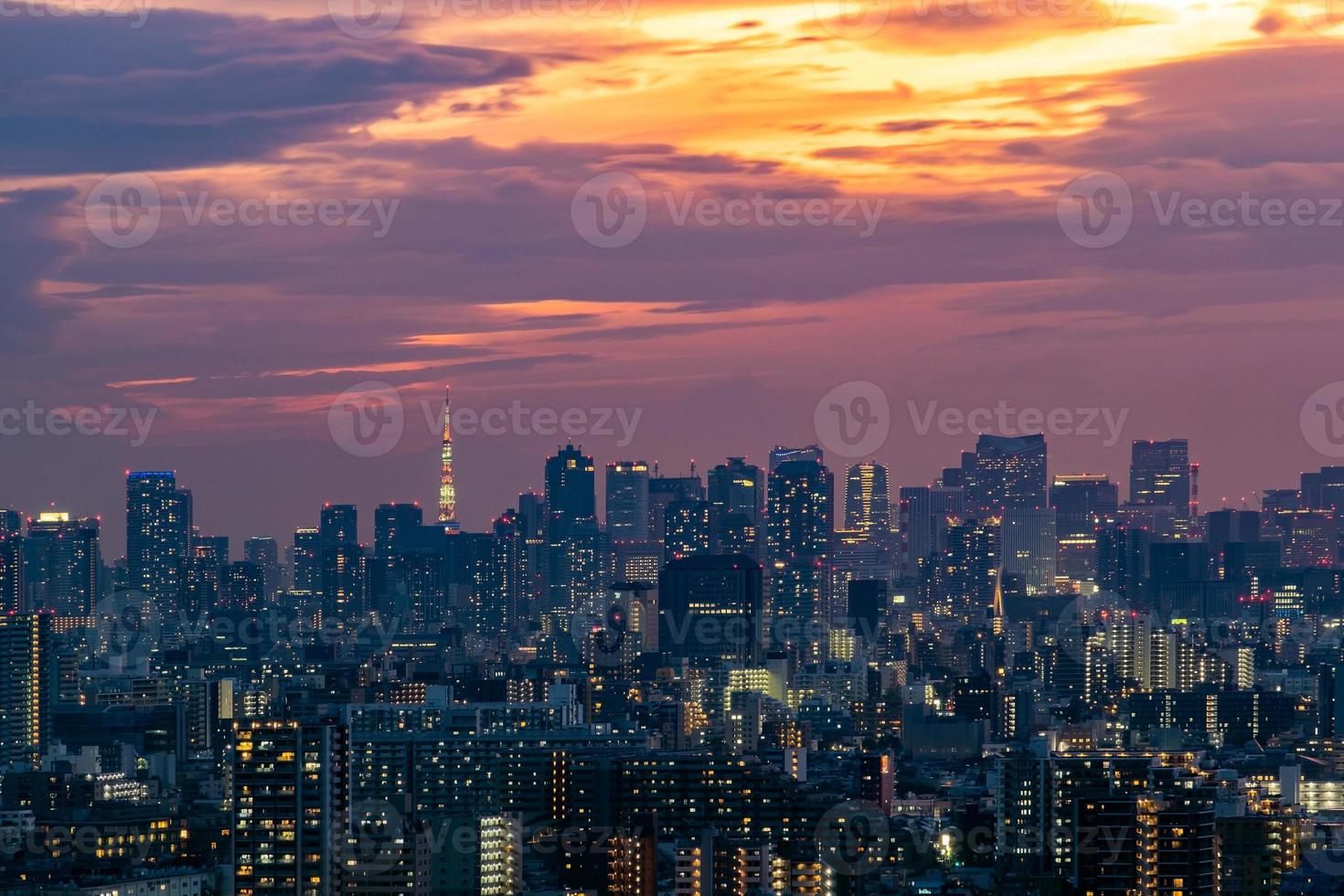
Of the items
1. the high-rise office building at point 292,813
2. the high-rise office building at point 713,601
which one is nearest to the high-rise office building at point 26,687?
the high-rise office building at point 292,813

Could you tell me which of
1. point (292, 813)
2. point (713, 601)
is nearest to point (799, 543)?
point (713, 601)

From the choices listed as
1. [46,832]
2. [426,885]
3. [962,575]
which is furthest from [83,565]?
[426,885]

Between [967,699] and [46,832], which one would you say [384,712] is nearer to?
[46,832]

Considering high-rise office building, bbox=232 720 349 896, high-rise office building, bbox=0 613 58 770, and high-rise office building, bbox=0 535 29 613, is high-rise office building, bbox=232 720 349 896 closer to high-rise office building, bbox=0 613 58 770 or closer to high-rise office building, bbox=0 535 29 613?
high-rise office building, bbox=0 613 58 770

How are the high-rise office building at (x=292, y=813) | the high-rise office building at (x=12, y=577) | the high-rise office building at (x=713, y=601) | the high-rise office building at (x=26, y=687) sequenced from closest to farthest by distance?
the high-rise office building at (x=292, y=813) < the high-rise office building at (x=26, y=687) < the high-rise office building at (x=12, y=577) < the high-rise office building at (x=713, y=601)

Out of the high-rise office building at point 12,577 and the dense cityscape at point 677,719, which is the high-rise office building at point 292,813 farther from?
the high-rise office building at point 12,577

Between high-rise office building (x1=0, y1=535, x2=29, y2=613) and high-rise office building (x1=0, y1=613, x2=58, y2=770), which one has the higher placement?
high-rise office building (x1=0, y1=535, x2=29, y2=613)

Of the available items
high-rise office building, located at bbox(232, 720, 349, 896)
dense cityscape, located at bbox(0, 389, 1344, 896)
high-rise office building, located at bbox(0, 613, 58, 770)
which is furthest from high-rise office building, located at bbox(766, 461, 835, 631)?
high-rise office building, located at bbox(232, 720, 349, 896)
